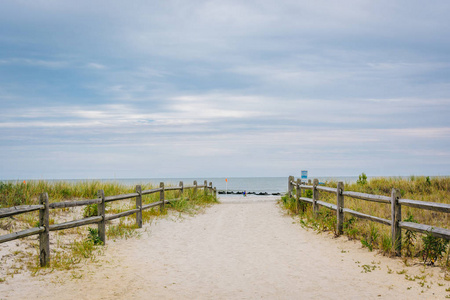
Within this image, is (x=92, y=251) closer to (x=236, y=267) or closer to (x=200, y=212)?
(x=236, y=267)

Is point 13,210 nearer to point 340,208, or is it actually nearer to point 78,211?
point 78,211

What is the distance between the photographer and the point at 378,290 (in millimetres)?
7328

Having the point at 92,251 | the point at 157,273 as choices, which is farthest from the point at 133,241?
the point at 157,273

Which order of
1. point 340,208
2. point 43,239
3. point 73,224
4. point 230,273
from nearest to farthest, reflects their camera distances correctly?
point 230,273, point 43,239, point 73,224, point 340,208

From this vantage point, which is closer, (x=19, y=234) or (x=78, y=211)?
(x=19, y=234)

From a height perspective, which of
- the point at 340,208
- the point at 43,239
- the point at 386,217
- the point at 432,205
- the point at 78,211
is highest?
the point at 432,205

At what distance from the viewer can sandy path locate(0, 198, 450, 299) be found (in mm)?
7242

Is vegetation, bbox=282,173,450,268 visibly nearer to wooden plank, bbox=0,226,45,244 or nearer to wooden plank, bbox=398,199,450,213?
wooden plank, bbox=398,199,450,213

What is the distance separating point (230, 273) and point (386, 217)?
8.21 meters

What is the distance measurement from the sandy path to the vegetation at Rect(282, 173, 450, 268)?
0.50 m

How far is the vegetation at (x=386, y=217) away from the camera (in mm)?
8719

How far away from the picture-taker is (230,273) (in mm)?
8711

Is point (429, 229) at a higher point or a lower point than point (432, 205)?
lower

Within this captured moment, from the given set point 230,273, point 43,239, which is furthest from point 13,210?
point 230,273
